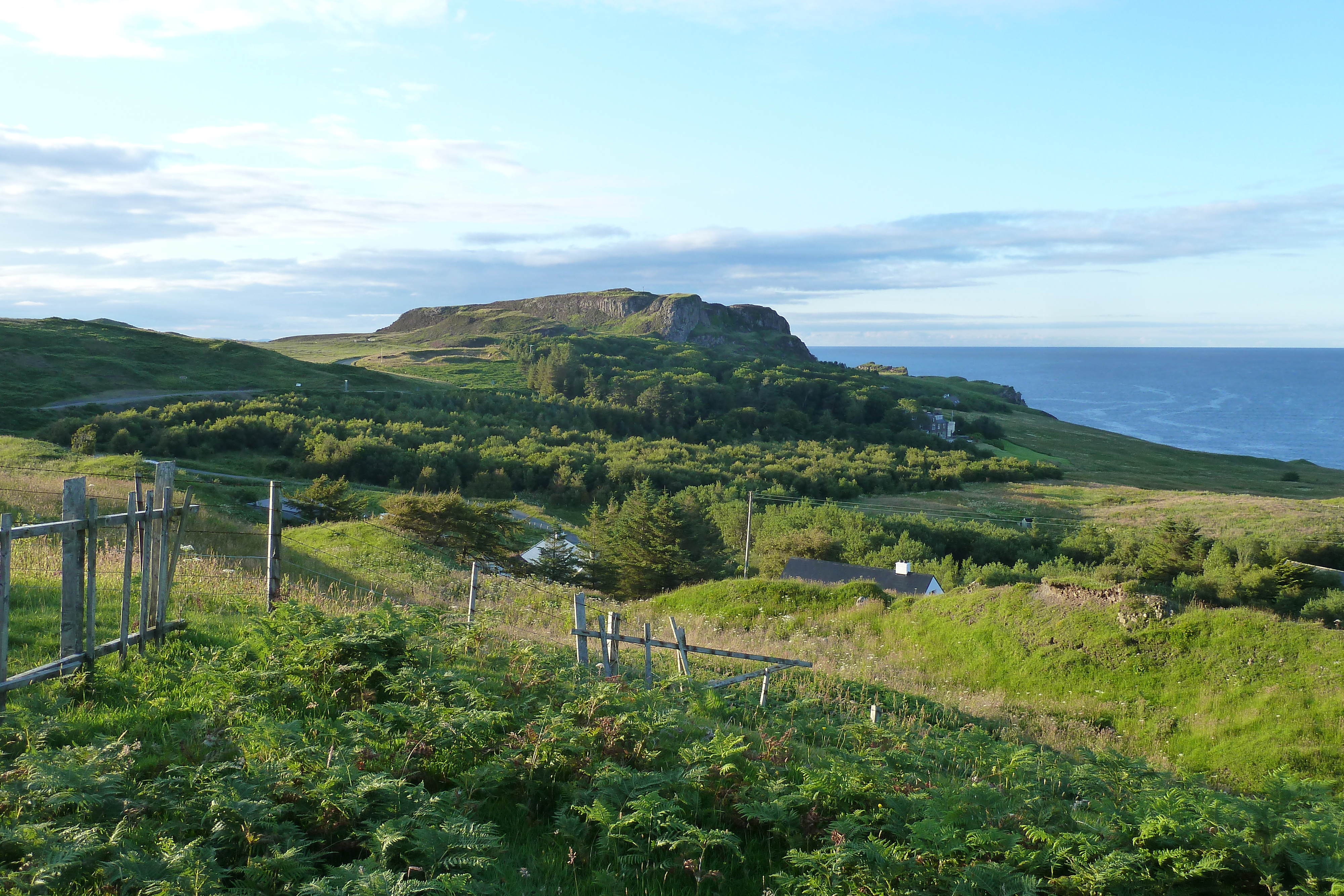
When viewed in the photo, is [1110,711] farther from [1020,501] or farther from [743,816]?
[1020,501]

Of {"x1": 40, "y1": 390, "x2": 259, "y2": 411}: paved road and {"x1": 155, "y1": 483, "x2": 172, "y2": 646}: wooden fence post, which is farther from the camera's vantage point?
{"x1": 40, "y1": 390, "x2": 259, "y2": 411}: paved road

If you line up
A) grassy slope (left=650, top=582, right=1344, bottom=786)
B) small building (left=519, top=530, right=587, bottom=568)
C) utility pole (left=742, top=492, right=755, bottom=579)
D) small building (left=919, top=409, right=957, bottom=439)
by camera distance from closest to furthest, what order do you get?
grassy slope (left=650, top=582, right=1344, bottom=786)
small building (left=519, top=530, right=587, bottom=568)
utility pole (left=742, top=492, right=755, bottom=579)
small building (left=919, top=409, right=957, bottom=439)

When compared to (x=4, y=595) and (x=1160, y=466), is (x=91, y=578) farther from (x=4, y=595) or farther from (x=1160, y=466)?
(x=1160, y=466)

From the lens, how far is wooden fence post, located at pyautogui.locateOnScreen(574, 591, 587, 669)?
9.05m

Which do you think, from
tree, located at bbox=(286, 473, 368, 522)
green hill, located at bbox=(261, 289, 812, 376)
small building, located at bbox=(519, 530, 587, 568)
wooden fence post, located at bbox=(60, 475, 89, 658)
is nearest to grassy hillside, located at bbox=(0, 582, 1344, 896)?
wooden fence post, located at bbox=(60, 475, 89, 658)

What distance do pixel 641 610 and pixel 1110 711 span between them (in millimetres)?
12270

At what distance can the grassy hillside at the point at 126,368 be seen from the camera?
63438mm

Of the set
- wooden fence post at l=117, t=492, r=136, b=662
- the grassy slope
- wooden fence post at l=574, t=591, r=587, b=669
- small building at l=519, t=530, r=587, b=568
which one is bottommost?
small building at l=519, t=530, r=587, b=568

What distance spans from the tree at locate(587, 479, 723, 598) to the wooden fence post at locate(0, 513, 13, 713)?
26887 mm

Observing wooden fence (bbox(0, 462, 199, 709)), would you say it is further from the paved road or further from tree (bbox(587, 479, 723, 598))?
the paved road

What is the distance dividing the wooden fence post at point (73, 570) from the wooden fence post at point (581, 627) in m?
4.54

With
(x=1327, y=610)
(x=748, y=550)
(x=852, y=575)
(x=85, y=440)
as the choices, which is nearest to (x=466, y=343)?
(x=85, y=440)

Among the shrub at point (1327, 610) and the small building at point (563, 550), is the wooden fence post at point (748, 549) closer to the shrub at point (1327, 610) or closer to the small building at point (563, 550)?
the small building at point (563, 550)

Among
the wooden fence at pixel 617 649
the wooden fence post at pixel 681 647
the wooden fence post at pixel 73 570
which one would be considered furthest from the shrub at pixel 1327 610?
the wooden fence post at pixel 73 570
